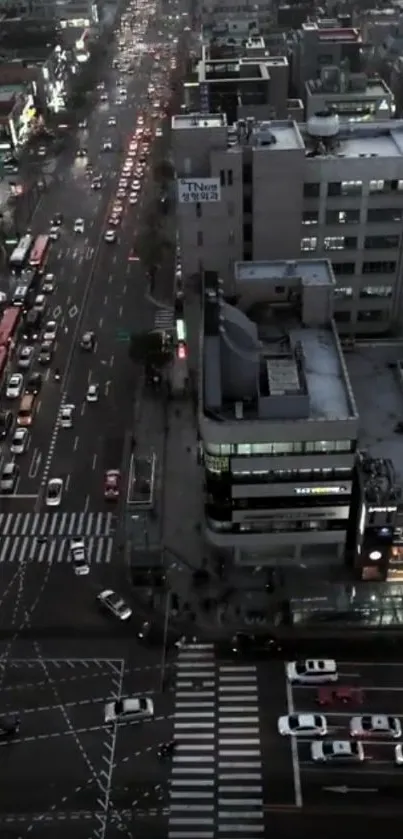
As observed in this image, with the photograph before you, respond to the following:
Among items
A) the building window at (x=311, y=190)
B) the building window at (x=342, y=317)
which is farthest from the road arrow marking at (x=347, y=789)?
the building window at (x=311, y=190)

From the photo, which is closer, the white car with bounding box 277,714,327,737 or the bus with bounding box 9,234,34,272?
the white car with bounding box 277,714,327,737

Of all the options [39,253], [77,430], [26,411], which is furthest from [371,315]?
[39,253]

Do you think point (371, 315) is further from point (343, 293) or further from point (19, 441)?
point (19, 441)

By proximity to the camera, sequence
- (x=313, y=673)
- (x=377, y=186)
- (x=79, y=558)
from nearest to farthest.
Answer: (x=313, y=673), (x=79, y=558), (x=377, y=186)

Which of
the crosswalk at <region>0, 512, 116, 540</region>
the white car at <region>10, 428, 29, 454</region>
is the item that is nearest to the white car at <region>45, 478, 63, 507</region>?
the crosswalk at <region>0, 512, 116, 540</region>

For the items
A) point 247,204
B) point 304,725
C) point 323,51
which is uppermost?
point 323,51

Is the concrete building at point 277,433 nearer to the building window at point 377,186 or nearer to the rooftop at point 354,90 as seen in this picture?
the building window at point 377,186

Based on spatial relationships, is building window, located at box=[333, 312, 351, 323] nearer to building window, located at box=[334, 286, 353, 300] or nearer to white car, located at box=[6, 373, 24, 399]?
building window, located at box=[334, 286, 353, 300]

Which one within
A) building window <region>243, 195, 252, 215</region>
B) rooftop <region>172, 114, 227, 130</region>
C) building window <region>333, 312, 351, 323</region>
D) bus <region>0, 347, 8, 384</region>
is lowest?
bus <region>0, 347, 8, 384</region>
